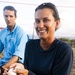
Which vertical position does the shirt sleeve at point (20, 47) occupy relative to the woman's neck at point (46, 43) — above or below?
below

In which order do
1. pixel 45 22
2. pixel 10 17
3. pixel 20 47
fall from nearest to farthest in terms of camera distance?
pixel 45 22, pixel 20 47, pixel 10 17

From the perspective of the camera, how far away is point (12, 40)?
3770 millimetres

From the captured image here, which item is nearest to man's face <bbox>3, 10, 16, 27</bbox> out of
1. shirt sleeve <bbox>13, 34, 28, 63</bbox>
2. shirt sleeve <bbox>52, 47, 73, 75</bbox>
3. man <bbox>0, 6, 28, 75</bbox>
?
man <bbox>0, 6, 28, 75</bbox>

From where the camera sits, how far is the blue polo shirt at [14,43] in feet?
12.1

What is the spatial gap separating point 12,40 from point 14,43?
5cm

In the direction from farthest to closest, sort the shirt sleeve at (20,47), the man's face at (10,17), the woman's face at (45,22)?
the man's face at (10,17), the shirt sleeve at (20,47), the woman's face at (45,22)

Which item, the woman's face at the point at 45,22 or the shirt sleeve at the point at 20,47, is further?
the shirt sleeve at the point at 20,47

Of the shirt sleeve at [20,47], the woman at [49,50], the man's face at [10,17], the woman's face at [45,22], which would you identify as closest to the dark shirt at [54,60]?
the woman at [49,50]

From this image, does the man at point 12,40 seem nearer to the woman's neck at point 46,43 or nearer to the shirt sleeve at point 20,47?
the shirt sleeve at point 20,47

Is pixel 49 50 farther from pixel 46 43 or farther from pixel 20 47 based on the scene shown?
pixel 20 47

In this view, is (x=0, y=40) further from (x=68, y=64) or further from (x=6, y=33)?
(x=68, y=64)

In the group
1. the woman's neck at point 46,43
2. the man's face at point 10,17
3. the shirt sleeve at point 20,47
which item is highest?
the man's face at point 10,17

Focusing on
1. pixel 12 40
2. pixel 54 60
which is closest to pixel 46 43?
pixel 54 60

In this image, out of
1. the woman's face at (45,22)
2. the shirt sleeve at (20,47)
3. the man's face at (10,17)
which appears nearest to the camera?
the woman's face at (45,22)
